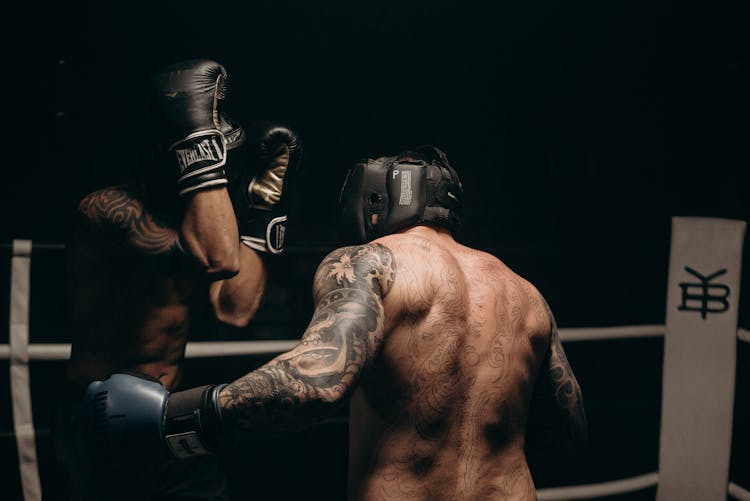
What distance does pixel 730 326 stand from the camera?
110 inches

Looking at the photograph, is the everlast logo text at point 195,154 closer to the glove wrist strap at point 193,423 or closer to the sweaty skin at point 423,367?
the sweaty skin at point 423,367

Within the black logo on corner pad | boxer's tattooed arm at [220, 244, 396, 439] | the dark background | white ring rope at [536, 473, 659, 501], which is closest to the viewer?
boxer's tattooed arm at [220, 244, 396, 439]

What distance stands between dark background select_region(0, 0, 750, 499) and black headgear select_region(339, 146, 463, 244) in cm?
70

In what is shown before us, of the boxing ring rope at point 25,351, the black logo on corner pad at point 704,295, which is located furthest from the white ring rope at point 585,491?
the boxing ring rope at point 25,351

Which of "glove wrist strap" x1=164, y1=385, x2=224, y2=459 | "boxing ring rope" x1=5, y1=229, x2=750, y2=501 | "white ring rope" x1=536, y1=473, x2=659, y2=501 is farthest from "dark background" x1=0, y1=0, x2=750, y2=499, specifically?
"glove wrist strap" x1=164, y1=385, x2=224, y2=459

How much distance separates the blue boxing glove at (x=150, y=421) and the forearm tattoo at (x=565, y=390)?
105 centimetres

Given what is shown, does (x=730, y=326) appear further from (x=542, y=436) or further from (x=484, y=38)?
(x=484, y=38)

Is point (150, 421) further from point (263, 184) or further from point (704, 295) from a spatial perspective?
point (704, 295)

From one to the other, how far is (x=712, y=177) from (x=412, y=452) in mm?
2452

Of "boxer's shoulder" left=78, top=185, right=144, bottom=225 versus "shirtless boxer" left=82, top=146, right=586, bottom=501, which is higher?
"boxer's shoulder" left=78, top=185, right=144, bottom=225

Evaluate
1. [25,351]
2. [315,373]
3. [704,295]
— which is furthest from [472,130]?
[25,351]

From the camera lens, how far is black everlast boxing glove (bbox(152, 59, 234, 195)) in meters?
1.92

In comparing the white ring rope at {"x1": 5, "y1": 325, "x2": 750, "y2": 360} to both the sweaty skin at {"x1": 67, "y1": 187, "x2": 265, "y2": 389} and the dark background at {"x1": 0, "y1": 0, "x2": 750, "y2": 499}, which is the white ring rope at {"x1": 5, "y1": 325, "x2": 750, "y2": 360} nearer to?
the sweaty skin at {"x1": 67, "y1": 187, "x2": 265, "y2": 389}

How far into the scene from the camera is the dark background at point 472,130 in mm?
2518
